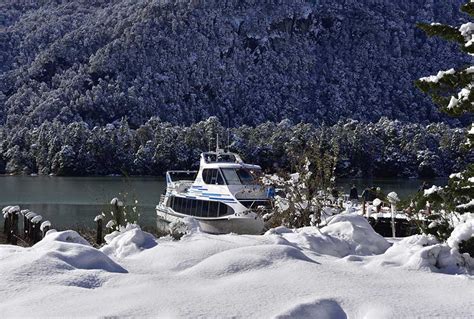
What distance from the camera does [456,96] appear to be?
7695 mm

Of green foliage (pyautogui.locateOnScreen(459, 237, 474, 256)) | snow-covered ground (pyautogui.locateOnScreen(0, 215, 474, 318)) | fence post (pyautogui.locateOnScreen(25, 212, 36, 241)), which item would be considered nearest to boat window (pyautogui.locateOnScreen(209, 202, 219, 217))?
fence post (pyautogui.locateOnScreen(25, 212, 36, 241))

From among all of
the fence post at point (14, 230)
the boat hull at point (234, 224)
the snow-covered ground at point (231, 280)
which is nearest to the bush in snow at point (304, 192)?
the snow-covered ground at point (231, 280)

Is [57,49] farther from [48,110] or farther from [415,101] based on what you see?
[415,101]

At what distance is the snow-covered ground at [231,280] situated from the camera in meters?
4.92

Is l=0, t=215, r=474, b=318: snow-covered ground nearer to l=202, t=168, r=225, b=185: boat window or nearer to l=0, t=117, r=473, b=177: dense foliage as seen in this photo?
l=202, t=168, r=225, b=185: boat window

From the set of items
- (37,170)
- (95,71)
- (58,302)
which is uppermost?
(95,71)

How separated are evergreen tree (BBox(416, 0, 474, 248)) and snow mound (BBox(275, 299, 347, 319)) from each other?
10.3 feet

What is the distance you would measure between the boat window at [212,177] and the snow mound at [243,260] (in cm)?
1862

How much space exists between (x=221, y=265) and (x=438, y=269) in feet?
7.13

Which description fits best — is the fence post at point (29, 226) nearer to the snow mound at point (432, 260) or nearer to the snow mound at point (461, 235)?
the snow mound at point (432, 260)

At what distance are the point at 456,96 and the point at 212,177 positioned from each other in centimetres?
1859

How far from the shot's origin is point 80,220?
3275 centimetres

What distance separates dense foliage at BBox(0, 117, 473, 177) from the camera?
92062 mm

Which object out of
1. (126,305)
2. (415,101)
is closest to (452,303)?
(126,305)
